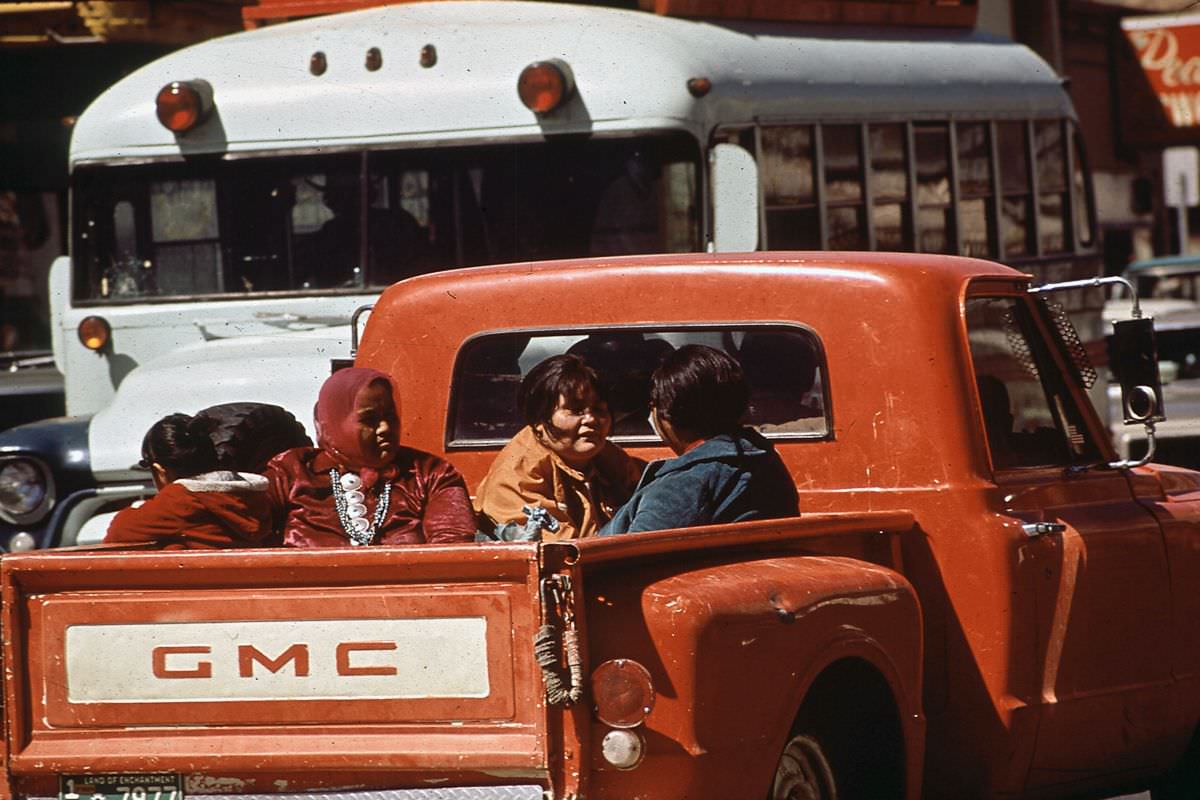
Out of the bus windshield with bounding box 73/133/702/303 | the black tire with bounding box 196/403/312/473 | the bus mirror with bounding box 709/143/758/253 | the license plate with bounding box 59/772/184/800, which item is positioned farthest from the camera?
the bus windshield with bounding box 73/133/702/303

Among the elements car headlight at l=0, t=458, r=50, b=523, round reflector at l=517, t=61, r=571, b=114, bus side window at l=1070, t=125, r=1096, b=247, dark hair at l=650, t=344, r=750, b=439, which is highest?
round reflector at l=517, t=61, r=571, b=114

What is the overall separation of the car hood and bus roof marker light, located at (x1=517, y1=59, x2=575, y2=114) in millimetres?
1247

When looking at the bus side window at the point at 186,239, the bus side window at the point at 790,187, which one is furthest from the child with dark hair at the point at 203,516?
the bus side window at the point at 790,187

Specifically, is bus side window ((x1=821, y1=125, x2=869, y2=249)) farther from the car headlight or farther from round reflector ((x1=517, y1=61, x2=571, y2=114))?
the car headlight

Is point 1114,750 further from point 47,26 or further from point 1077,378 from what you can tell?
point 47,26

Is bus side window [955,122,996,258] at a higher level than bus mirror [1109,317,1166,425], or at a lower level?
higher

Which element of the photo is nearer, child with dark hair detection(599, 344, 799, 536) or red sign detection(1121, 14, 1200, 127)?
child with dark hair detection(599, 344, 799, 536)

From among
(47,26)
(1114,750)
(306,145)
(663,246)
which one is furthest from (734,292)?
(47,26)

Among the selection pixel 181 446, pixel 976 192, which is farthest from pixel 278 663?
pixel 976 192

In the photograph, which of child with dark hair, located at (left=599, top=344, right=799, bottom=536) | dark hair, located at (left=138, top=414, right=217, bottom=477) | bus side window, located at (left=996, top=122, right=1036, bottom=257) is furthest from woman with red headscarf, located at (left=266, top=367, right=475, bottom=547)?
bus side window, located at (left=996, top=122, right=1036, bottom=257)

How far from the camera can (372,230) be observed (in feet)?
32.7

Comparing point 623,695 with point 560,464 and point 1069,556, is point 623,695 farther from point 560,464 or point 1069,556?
→ point 1069,556

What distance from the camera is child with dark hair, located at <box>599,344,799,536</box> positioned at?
537 cm

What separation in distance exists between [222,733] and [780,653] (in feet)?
3.53
